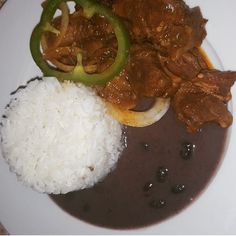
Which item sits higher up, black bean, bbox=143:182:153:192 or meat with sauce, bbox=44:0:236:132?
meat with sauce, bbox=44:0:236:132

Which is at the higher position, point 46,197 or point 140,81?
point 140,81

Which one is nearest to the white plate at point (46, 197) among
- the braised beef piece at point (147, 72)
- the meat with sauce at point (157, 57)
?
the meat with sauce at point (157, 57)

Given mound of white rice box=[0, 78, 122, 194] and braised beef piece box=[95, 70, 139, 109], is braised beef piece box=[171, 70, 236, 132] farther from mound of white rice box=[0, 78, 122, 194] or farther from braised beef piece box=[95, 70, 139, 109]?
mound of white rice box=[0, 78, 122, 194]

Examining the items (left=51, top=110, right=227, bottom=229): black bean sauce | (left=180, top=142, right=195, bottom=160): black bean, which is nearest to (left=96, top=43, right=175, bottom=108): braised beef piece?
(left=51, top=110, right=227, bottom=229): black bean sauce

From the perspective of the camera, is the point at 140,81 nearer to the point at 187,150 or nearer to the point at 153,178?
the point at 187,150

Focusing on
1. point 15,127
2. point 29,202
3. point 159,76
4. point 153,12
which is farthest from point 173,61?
point 29,202

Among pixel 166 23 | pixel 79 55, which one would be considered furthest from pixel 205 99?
pixel 79 55
